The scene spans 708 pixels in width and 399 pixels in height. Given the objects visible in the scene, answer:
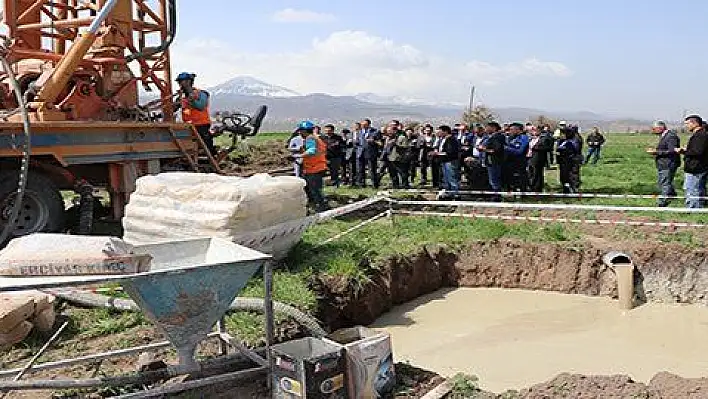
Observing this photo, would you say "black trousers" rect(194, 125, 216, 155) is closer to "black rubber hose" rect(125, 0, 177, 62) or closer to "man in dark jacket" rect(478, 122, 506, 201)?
"black rubber hose" rect(125, 0, 177, 62)

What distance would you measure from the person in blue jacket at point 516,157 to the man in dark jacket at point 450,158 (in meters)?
0.97

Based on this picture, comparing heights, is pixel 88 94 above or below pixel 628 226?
above

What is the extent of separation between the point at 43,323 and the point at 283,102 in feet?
635

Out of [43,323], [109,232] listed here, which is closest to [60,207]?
[109,232]

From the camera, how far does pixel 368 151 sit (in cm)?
1545

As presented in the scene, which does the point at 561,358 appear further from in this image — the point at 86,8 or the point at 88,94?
the point at 86,8

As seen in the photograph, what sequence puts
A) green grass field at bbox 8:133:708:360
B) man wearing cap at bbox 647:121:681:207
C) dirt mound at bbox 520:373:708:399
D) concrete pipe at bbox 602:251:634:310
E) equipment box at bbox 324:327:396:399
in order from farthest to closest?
man wearing cap at bbox 647:121:681:207 < concrete pipe at bbox 602:251:634:310 < green grass field at bbox 8:133:708:360 < equipment box at bbox 324:327:396:399 < dirt mound at bbox 520:373:708:399

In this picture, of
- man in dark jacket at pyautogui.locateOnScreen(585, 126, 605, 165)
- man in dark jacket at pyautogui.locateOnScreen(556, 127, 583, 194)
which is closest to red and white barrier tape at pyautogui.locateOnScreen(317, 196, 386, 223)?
man in dark jacket at pyautogui.locateOnScreen(556, 127, 583, 194)

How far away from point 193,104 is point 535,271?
18.9 feet

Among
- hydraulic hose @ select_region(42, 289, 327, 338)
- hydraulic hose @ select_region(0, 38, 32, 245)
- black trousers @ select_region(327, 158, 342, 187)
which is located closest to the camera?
hydraulic hose @ select_region(42, 289, 327, 338)

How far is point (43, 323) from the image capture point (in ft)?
19.6

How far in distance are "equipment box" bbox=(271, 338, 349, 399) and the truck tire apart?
189 inches

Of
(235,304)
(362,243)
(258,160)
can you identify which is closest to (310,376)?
(235,304)

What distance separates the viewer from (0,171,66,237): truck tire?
27.4ft
